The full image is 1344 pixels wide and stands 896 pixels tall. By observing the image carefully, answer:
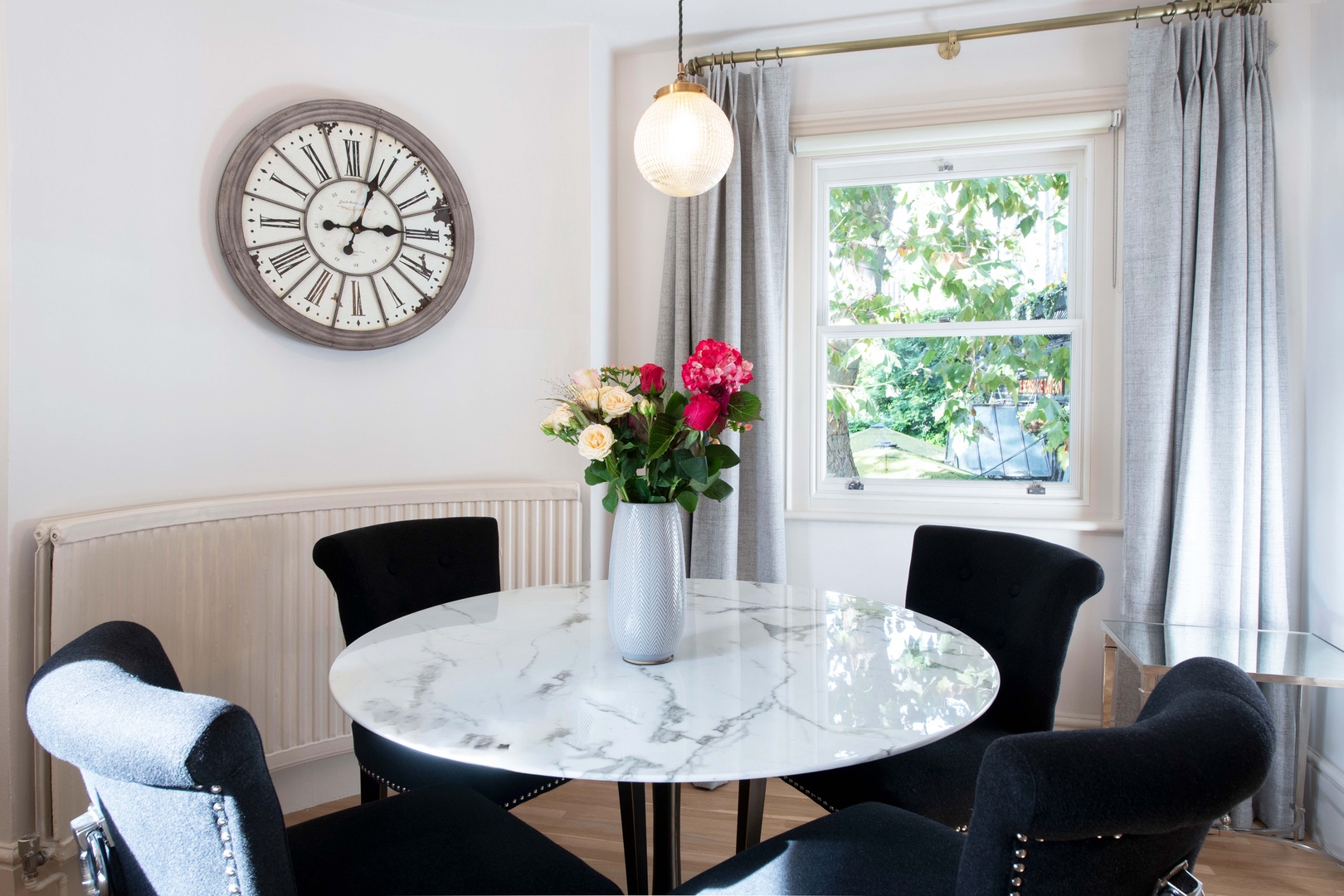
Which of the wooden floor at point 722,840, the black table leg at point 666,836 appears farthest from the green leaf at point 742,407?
the wooden floor at point 722,840

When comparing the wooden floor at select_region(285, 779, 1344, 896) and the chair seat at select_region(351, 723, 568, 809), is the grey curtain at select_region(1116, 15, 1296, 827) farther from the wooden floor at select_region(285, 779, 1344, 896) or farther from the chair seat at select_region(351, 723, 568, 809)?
the chair seat at select_region(351, 723, 568, 809)

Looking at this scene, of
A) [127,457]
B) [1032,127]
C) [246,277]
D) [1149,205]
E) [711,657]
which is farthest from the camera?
[1032,127]

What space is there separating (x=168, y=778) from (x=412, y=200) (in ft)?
7.00

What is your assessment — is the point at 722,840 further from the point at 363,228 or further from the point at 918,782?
the point at 363,228

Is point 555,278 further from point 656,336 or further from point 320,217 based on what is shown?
point 320,217

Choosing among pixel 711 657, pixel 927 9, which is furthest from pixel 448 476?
pixel 927 9

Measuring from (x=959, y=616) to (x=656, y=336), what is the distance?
4.90 ft

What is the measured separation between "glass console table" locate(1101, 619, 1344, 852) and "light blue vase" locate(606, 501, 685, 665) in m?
1.37

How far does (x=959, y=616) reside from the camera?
1.92 meters

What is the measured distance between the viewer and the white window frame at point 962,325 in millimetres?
2695

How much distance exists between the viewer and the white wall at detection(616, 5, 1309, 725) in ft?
8.53

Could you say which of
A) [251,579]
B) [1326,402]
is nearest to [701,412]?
[251,579]

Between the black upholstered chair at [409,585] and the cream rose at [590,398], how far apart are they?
68cm

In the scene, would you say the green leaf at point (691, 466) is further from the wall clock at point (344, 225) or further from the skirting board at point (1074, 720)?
the skirting board at point (1074, 720)
